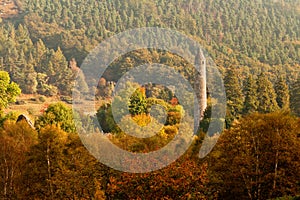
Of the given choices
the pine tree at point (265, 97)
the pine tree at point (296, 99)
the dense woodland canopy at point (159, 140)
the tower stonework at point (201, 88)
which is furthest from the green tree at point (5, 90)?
the pine tree at point (296, 99)

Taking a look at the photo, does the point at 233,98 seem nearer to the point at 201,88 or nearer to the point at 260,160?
the point at 201,88

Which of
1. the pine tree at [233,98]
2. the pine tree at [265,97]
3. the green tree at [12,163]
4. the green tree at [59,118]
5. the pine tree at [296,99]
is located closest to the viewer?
the green tree at [12,163]

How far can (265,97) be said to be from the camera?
70.6m

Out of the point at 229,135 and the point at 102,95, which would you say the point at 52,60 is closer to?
the point at 102,95

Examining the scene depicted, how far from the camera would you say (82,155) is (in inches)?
1460

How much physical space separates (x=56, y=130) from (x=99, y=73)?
4133 inches

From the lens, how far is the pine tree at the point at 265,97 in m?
69.3

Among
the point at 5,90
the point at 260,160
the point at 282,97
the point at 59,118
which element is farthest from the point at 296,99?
the point at 5,90

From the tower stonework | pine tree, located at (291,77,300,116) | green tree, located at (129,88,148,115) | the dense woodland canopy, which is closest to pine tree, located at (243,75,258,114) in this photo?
the dense woodland canopy

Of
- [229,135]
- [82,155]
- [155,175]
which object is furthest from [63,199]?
[229,135]

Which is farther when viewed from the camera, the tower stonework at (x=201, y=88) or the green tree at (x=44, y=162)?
the tower stonework at (x=201, y=88)

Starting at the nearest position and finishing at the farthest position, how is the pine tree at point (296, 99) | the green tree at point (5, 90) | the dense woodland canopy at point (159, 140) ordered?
the dense woodland canopy at point (159, 140) < the green tree at point (5, 90) < the pine tree at point (296, 99)

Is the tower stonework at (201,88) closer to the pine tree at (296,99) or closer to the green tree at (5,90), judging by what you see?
the pine tree at (296,99)

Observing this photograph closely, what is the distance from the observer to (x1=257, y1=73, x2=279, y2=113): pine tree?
69312mm
